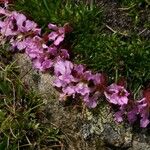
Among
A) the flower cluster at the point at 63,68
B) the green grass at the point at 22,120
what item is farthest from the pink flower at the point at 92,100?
the green grass at the point at 22,120

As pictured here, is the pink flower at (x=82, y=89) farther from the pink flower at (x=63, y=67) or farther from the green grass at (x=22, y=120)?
the green grass at (x=22, y=120)

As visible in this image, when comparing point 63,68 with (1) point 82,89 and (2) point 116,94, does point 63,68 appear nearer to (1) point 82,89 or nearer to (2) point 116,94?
(1) point 82,89

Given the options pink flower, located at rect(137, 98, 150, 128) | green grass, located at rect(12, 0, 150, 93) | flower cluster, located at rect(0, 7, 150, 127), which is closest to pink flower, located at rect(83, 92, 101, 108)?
flower cluster, located at rect(0, 7, 150, 127)

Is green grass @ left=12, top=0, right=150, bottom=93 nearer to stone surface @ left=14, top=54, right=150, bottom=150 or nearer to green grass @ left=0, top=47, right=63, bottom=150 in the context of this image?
stone surface @ left=14, top=54, right=150, bottom=150

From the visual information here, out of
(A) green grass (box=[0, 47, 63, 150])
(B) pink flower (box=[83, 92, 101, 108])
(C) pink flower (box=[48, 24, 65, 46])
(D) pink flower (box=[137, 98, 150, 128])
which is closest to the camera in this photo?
(D) pink flower (box=[137, 98, 150, 128])

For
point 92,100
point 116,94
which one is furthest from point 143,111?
point 92,100
